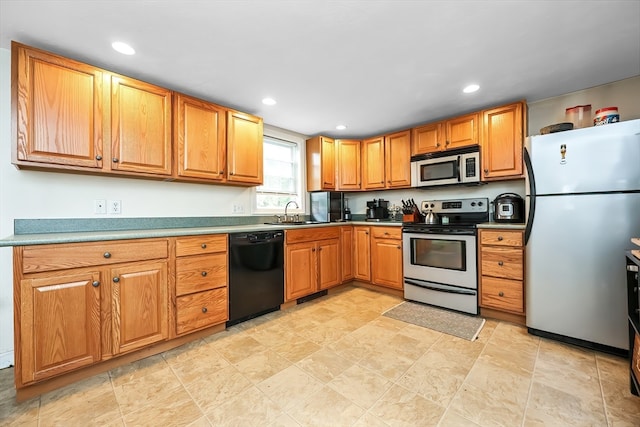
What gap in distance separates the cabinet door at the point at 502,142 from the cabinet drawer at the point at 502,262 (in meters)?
0.82

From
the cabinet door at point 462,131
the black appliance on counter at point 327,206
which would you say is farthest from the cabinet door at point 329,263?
the cabinet door at point 462,131

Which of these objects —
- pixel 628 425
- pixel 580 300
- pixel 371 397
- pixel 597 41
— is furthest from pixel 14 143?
pixel 580 300

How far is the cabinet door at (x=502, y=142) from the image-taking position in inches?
106

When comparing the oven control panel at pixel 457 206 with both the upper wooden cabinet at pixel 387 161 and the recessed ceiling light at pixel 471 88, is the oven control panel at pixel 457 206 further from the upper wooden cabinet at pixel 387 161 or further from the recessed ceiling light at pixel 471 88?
the recessed ceiling light at pixel 471 88

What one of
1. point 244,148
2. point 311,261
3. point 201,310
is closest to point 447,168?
point 311,261

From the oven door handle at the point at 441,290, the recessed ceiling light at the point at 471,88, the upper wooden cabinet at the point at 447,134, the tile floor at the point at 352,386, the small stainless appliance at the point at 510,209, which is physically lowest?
the tile floor at the point at 352,386

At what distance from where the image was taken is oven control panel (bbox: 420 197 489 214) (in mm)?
3130

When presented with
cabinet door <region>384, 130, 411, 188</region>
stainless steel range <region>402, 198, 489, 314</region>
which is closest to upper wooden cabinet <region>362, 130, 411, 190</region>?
cabinet door <region>384, 130, 411, 188</region>

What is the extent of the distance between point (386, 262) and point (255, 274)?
1705mm

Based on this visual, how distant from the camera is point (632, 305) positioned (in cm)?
158

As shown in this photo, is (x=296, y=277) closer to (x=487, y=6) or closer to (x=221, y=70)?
(x=221, y=70)

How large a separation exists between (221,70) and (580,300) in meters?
3.39

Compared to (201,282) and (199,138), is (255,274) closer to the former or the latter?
(201,282)

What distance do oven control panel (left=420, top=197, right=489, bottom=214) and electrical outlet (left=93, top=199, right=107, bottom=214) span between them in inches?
138
